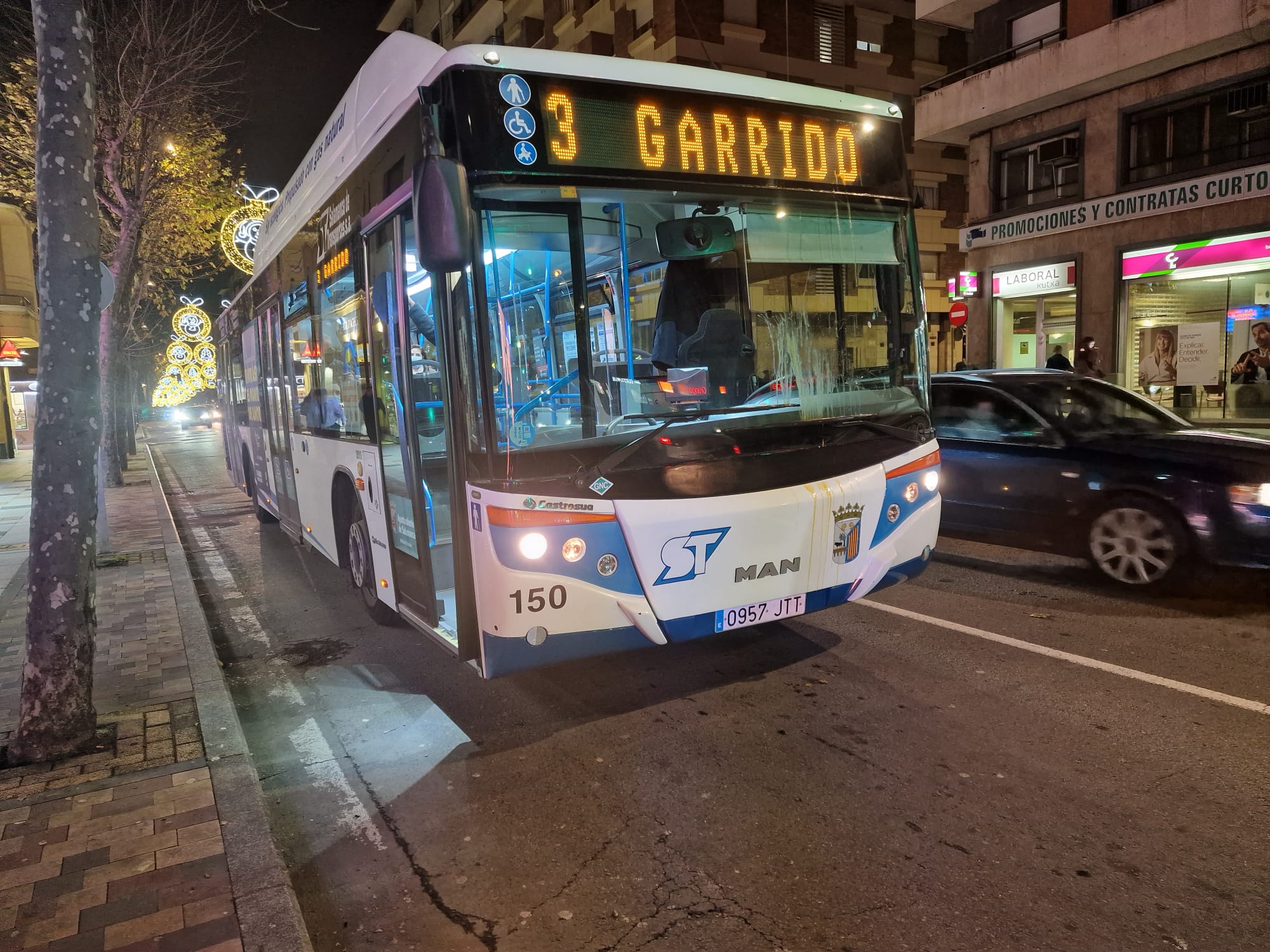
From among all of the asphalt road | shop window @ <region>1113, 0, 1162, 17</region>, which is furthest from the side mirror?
shop window @ <region>1113, 0, 1162, 17</region>

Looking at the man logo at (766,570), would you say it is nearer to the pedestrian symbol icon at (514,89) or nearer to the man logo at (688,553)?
the man logo at (688,553)

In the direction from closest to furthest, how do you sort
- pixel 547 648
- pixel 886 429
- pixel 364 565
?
pixel 547 648 < pixel 886 429 < pixel 364 565

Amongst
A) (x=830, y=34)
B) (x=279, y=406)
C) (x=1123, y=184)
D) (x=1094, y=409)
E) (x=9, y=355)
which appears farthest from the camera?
(x=830, y=34)

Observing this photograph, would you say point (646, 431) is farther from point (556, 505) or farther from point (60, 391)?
point (60, 391)

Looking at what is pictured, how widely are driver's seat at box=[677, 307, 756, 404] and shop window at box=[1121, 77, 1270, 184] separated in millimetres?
14463

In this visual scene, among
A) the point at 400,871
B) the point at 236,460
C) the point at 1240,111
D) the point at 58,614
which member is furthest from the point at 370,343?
the point at 1240,111

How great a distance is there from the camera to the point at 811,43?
88.6ft

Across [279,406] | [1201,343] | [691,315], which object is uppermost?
[691,315]

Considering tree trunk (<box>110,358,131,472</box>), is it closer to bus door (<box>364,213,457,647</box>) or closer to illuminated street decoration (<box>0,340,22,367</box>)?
illuminated street decoration (<box>0,340,22,367</box>)

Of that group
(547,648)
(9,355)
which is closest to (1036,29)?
(547,648)

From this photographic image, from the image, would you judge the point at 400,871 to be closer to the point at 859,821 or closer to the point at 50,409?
the point at 859,821

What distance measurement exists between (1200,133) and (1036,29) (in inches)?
185

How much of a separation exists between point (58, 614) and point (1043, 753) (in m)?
4.88

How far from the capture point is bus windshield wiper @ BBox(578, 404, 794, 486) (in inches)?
155
